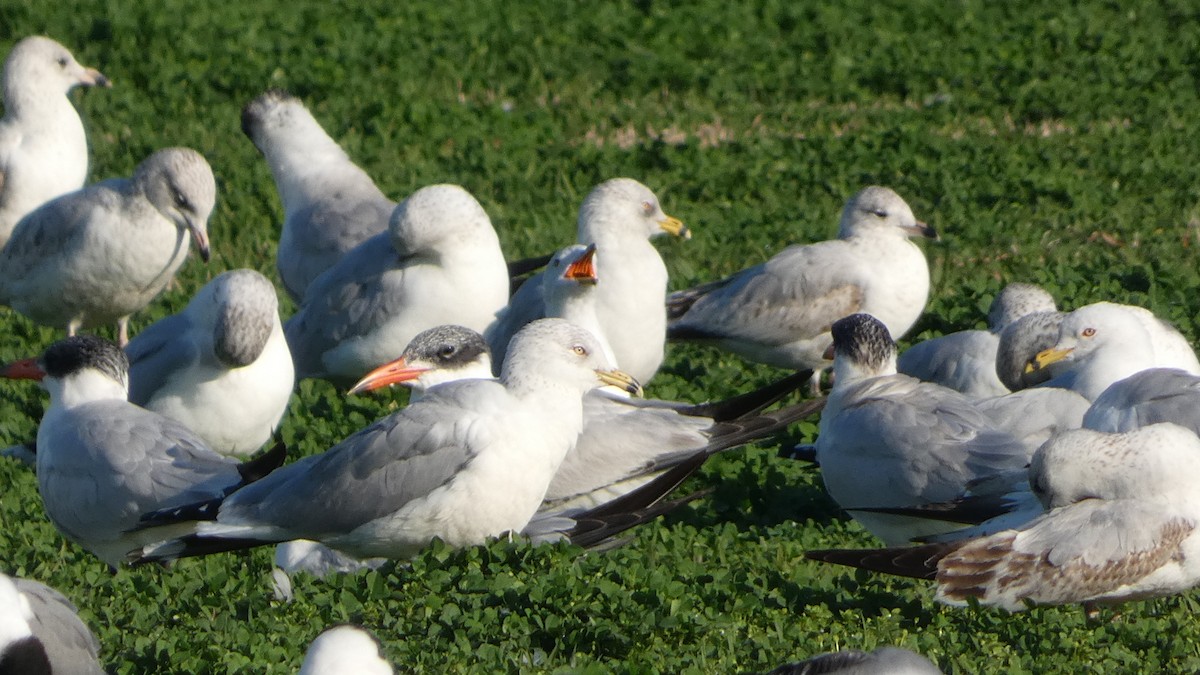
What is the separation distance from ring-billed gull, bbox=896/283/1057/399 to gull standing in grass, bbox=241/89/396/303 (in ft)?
10.7

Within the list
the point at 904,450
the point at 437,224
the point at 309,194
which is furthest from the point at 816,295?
the point at 309,194

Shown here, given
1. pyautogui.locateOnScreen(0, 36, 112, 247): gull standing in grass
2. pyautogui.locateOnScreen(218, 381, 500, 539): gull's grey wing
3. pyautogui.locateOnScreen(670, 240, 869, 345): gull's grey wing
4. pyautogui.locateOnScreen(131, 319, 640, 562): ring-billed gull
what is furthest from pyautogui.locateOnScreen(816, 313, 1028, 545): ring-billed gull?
pyautogui.locateOnScreen(0, 36, 112, 247): gull standing in grass

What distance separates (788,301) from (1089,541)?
3911mm

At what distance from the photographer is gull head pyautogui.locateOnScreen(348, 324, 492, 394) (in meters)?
8.10

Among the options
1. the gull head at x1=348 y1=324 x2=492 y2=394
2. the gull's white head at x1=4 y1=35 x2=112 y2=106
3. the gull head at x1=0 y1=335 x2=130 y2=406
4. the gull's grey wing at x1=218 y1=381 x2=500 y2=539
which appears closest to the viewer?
the gull's grey wing at x1=218 y1=381 x2=500 y2=539

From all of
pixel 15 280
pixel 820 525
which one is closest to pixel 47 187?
pixel 15 280

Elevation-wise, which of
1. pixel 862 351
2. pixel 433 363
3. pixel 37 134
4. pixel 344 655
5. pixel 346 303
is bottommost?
pixel 37 134

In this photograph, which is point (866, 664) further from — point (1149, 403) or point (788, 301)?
point (788, 301)

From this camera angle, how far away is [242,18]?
17.1 metres

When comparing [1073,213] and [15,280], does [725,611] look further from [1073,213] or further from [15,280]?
[1073,213]

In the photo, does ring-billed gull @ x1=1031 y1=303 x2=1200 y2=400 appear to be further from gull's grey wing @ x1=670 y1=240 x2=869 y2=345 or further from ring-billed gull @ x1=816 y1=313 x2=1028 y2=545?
gull's grey wing @ x1=670 y1=240 x2=869 y2=345

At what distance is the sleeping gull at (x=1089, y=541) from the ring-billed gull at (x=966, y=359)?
2175 mm

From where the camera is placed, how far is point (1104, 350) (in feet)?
28.6

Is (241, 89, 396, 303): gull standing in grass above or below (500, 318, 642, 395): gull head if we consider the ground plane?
below
